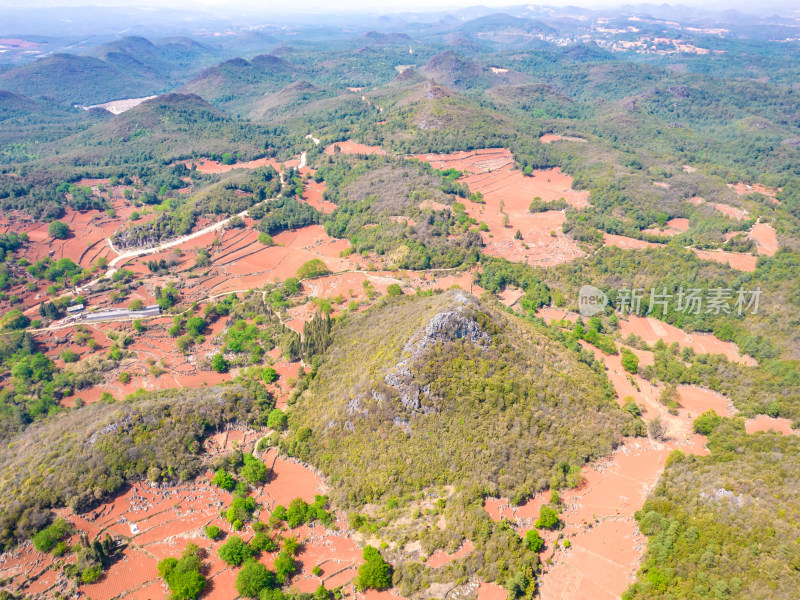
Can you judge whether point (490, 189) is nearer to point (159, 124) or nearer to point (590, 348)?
point (590, 348)

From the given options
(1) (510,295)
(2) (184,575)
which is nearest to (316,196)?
(1) (510,295)

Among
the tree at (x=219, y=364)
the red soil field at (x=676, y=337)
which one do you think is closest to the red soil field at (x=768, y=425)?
the red soil field at (x=676, y=337)

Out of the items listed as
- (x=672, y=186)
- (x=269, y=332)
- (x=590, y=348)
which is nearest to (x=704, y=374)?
(x=590, y=348)

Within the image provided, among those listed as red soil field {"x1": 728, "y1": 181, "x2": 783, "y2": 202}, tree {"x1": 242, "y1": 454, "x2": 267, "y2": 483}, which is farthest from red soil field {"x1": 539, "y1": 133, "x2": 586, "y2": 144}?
tree {"x1": 242, "y1": 454, "x2": 267, "y2": 483}

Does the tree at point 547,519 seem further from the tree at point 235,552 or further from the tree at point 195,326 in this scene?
the tree at point 195,326

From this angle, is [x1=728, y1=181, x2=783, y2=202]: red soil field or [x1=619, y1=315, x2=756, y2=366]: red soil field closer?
[x1=619, y1=315, x2=756, y2=366]: red soil field

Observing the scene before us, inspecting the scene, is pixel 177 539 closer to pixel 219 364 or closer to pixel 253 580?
pixel 253 580

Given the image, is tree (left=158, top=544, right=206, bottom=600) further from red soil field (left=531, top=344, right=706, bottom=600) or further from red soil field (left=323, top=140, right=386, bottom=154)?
red soil field (left=323, top=140, right=386, bottom=154)
